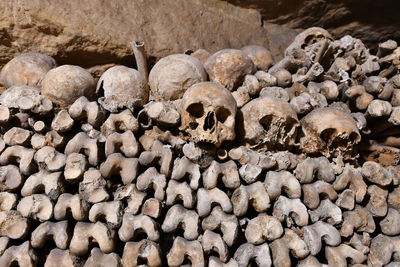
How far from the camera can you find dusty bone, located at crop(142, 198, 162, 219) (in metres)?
1.00

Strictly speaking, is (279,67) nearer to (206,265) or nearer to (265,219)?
(265,219)

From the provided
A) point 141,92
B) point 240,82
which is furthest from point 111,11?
point 240,82

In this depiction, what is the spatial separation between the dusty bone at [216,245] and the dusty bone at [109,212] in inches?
9.3

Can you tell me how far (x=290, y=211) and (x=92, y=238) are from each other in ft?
1.83

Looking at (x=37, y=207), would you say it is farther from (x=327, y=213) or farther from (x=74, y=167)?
(x=327, y=213)

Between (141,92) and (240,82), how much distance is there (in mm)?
345

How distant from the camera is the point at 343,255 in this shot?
3.63 ft

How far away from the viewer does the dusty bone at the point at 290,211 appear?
1.10m

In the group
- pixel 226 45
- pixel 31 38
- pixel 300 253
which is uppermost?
pixel 31 38

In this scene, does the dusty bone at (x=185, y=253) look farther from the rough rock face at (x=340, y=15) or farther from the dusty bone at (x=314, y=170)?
the rough rock face at (x=340, y=15)

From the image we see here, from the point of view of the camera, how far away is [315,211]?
3.75 ft

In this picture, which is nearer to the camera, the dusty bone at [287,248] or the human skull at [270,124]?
the dusty bone at [287,248]

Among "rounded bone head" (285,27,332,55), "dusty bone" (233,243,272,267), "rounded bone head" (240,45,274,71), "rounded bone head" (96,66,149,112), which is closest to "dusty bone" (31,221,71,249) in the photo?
"rounded bone head" (96,66,149,112)

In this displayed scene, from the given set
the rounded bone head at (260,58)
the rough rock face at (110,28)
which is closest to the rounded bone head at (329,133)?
the rounded bone head at (260,58)
